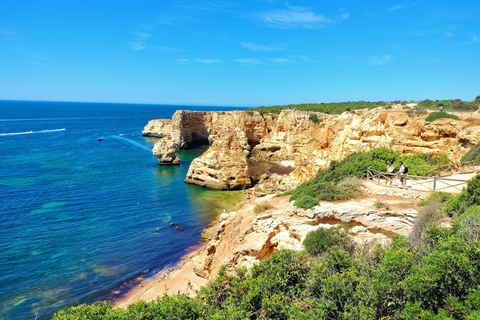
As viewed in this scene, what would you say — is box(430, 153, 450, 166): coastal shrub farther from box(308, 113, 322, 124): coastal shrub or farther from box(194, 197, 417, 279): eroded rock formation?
box(308, 113, 322, 124): coastal shrub

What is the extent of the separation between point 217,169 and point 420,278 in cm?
2941

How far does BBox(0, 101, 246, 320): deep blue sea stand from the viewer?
1602 cm

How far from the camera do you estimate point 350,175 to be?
1631 cm

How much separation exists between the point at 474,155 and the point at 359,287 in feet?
45.0

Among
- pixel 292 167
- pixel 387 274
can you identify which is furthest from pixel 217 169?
pixel 387 274

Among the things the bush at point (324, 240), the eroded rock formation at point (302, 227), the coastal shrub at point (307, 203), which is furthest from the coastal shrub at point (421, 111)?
the bush at point (324, 240)

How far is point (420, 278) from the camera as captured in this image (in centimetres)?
631

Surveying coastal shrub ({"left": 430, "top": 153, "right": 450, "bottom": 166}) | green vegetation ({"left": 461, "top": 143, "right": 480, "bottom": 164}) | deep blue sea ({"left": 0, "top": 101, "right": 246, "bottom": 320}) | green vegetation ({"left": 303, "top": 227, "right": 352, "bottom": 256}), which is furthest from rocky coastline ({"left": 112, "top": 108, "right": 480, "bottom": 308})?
deep blue sea ({"left": 0, "top": 101, "right": 246, "bottom": 320})

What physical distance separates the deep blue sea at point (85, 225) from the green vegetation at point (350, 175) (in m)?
11.0

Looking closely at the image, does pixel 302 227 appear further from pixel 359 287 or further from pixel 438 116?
pixel 438 116

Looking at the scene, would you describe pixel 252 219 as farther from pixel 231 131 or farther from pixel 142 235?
pixel 231 131

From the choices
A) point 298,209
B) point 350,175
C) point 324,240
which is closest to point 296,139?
point 350,175

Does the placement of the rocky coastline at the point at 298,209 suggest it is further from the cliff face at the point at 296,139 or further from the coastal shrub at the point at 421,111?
the coastal shrub at the point at 421,111

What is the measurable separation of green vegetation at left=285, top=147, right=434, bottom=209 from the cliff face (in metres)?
1.85
